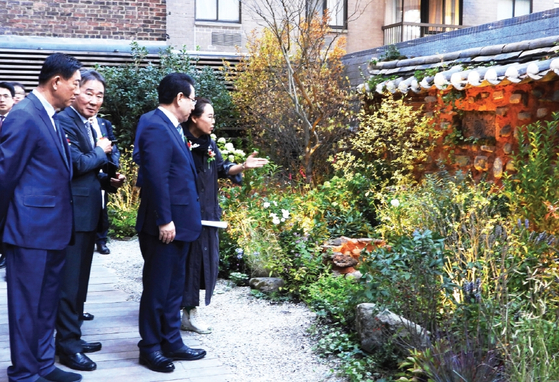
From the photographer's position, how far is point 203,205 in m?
5.01

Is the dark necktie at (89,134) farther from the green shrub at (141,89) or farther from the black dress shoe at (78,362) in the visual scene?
the green shrub at (141,89)

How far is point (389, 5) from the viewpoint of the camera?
20.4 meters

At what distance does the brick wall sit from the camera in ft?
48.2

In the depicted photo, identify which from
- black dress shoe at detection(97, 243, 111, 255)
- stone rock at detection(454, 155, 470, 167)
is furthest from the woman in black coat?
stone rock at detection(454, 155, 470, 167)

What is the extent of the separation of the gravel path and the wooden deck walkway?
0.43 ft

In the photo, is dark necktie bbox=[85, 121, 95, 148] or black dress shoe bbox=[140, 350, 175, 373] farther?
dark necktie bbox=[85, 121, 95, 148]

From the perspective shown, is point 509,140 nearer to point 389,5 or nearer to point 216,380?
point 216,380

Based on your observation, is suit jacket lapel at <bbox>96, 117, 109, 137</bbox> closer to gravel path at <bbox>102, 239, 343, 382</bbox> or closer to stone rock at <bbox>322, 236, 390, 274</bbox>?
gravel path at <bbox>102, 239, 343, 382</bbox>

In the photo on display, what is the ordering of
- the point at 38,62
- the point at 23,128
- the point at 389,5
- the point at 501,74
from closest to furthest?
the point at 23,128
the point at 501,74
the point at 38,62
the point at 389,5

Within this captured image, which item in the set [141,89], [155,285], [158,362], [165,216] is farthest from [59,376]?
[141,89]

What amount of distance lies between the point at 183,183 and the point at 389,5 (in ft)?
57.3

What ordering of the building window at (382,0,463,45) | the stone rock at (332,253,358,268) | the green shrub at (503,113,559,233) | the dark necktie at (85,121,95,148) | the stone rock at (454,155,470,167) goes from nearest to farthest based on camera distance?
the dark necktie at (85,121,95,148)
the green shrub at (503,113,559,233)
the stone rock at (332,253,358,268)
the stone rock at (454,155,470,167)
the building window at (382,0,463,45)

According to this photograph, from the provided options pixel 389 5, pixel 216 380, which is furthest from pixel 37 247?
pixel 389 5

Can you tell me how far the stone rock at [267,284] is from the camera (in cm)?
618
